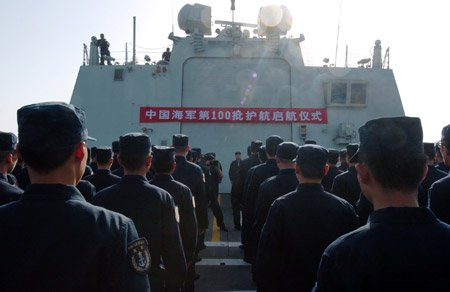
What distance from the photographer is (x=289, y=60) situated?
40.4ft

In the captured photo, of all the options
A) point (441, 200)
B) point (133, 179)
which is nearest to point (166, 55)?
point (133, 179)

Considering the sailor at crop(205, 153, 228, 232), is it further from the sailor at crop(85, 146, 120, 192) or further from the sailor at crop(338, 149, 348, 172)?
the sailor at crop(85, 146, 120, 192)

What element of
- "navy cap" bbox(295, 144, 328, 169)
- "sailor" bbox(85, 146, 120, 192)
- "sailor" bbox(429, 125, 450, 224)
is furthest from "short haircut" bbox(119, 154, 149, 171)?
"sailor" bbox(429, 125, 450, 224)

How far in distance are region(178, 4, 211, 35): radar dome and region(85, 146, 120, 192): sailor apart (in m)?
9.32

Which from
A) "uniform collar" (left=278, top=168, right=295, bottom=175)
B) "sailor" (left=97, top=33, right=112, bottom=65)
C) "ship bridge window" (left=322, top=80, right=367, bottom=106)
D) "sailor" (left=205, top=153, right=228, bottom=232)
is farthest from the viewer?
"sailor" (left=97, top=33, right=112, bottom=65)

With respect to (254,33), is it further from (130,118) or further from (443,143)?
(443,143)

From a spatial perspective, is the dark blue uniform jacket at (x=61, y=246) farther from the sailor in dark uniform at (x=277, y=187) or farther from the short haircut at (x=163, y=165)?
the sailor in dark uniform at (x=277, y=187)

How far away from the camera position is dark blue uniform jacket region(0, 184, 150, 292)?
1256mm

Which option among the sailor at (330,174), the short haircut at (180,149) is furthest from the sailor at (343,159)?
the short haircut at (180,149)

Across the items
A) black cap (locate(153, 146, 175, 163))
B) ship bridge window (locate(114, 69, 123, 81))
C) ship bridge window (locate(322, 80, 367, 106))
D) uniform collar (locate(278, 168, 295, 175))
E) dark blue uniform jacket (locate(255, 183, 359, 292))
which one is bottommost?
dark blue uniform jacket (locate(255, 183, 359, 292))

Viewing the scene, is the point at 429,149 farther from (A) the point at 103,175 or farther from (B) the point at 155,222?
(A) the point at 103,175

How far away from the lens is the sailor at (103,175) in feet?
14.7

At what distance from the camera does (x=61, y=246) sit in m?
1.29

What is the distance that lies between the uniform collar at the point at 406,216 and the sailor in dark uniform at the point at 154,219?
1.69 metres
